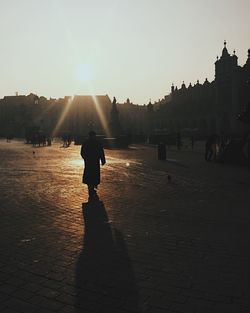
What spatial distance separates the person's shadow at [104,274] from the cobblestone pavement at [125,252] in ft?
0.03

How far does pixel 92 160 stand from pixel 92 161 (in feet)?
0.10

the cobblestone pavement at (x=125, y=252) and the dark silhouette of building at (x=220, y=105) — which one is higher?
the dark silhouette of building at (x=220, y=105)

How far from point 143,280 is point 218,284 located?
0.85 metres

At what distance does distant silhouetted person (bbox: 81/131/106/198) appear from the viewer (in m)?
12.0

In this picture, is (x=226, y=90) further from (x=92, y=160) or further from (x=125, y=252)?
(x=125, y=252)

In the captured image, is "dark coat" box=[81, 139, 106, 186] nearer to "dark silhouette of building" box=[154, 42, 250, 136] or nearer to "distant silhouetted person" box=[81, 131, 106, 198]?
"distant silhouetted person" box=[81, 131, 106, 198]

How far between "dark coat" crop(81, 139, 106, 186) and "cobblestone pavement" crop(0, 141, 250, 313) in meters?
0.45

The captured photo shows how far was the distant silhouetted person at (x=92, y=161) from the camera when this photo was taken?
12.0 meters

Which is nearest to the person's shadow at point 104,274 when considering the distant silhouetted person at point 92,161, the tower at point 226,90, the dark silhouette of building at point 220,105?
the distant silhouetted person at point 92,161

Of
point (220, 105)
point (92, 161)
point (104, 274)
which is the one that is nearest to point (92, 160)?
point (92, 161)

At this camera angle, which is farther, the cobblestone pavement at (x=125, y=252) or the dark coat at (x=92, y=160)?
the dark coat at (x=92, y=160)

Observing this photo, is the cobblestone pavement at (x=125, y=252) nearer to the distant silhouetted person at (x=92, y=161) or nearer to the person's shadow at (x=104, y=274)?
the person's shadow at (x=104, y=274)

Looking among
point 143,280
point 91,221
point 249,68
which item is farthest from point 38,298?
point 249,68

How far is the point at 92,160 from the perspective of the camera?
40.0 ft
